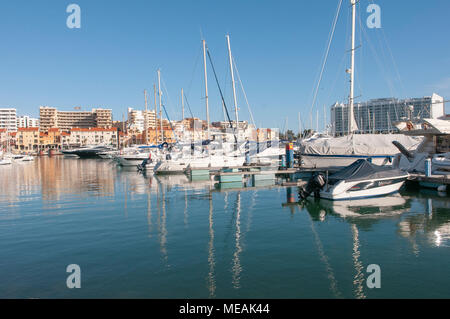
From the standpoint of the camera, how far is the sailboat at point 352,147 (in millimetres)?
25062

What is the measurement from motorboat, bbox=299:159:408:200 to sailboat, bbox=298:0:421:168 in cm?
666

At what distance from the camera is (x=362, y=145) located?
25.3 metres

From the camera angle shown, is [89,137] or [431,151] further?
[89,137]

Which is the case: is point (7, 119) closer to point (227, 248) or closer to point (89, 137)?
point (89, 137)

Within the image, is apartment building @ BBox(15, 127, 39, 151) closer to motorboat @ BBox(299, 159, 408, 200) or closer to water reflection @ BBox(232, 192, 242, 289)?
motorboat @ BBox(299, 159, 408, 200)

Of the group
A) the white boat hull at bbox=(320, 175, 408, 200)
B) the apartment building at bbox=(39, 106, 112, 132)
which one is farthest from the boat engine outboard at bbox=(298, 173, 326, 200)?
the apartment building at bbox=(39, 106, 112, 132)

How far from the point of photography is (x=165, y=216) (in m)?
15.1

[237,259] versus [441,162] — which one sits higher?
[441,162]

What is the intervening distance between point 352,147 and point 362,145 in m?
0.77

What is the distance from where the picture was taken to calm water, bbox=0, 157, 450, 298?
301 inches

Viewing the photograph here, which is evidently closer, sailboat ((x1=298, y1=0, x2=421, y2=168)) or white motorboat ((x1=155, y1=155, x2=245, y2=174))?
sailboat ((x1=298, y1=0, x2=421, y2=168))

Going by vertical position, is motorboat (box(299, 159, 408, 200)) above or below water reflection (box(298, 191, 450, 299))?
above

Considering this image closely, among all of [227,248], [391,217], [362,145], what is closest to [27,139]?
[362,145]
